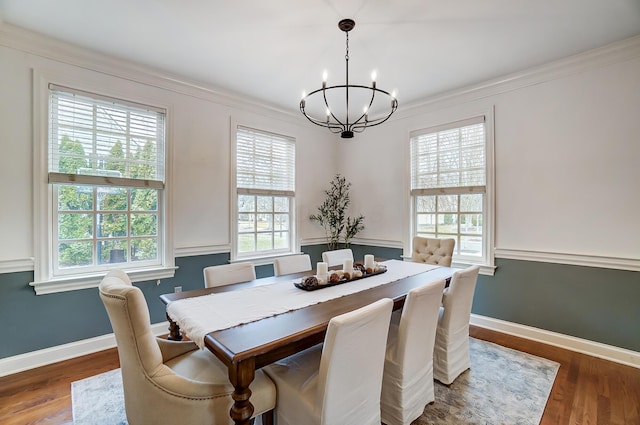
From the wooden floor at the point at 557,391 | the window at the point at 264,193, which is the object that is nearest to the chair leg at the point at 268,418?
the wooden floor at the point at 557,391

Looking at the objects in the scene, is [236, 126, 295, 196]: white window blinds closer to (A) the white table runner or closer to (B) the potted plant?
(B) the potted plant

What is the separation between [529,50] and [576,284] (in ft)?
7.53

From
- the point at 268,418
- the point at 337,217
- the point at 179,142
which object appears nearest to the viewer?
the point at 268,418

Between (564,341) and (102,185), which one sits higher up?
(102,185)

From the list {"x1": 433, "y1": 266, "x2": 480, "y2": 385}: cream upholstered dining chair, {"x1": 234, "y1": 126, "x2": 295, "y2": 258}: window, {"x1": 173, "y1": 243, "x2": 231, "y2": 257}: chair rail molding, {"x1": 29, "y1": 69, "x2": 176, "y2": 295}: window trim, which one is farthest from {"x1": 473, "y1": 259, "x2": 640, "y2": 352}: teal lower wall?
{"x1": 29, "y1": 69, "x2": 176, "y2": 295}: window trim

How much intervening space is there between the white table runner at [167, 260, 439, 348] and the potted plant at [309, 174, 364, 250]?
2212mm

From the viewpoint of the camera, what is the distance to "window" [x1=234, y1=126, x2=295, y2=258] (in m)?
3.85

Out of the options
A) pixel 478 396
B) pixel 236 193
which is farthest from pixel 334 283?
pixel 236 193

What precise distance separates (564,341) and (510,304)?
531 millimetres

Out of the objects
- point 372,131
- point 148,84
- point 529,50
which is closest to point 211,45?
point 148,84

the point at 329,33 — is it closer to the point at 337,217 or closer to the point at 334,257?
the point at 334,257

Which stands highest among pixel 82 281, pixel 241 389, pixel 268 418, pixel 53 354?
pixel 82 281

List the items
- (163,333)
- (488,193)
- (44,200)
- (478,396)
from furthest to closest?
(488,193)
(163,333)
(44,200)
(478,396)

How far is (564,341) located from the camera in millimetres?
2893
